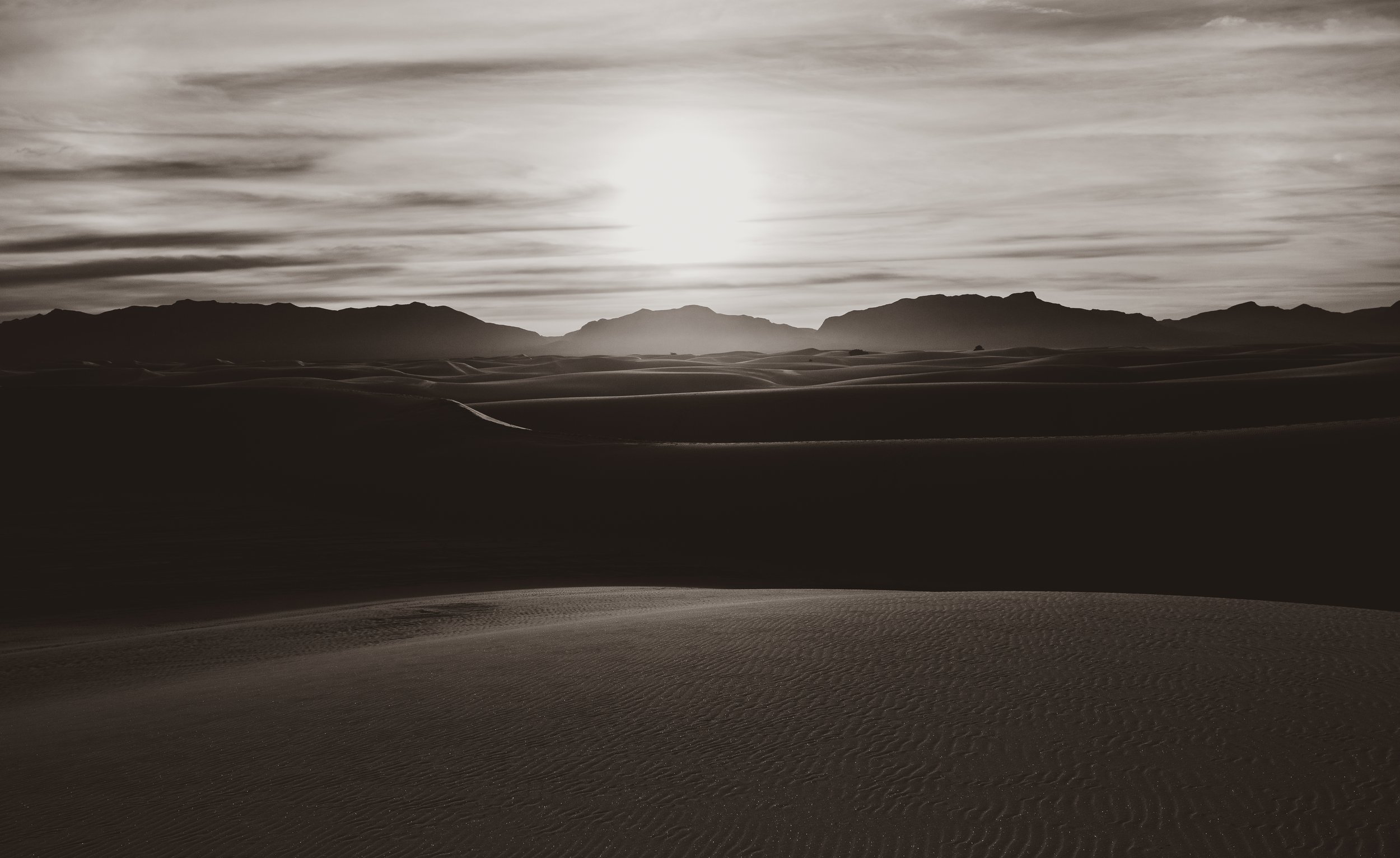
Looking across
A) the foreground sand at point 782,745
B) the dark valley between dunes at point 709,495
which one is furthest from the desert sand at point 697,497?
the foreground sand at point 782,745

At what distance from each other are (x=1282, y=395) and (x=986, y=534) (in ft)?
37.2

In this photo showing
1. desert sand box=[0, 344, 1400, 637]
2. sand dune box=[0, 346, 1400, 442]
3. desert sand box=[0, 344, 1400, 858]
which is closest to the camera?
desert sand box=[0, 344, 1400, 858]

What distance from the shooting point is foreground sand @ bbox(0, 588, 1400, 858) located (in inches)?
93.6

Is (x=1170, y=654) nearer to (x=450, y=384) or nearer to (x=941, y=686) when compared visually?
(x=941, y=686)

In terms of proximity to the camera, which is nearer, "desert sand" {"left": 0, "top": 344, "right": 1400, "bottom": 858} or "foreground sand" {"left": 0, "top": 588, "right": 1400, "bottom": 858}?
"foreground sand" {"left": 0, "top": 588, "right": 1400, "bottom": 858}

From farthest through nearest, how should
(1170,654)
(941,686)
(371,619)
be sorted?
(371,619) < (1170,654) < (941,686)

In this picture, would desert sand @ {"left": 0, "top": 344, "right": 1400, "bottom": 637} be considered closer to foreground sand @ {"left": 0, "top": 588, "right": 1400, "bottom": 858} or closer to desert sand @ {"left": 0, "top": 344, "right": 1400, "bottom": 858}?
desert sand @ {"left": 0, "top": 344, "right": 1400, "bottom": 858}

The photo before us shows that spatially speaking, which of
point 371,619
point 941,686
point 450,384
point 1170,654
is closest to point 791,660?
point 941,686

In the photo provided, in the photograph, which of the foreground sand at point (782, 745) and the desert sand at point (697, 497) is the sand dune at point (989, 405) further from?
the foreground sand at point (782, 745)

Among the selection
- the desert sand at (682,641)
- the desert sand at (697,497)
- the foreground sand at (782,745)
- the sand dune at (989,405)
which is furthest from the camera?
the sand dune at (989,405)

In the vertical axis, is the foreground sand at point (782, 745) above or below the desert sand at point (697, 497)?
above

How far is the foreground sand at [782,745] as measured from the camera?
2.38 m

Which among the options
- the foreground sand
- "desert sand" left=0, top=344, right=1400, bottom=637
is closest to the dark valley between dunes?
"desert sand" left=0, top=344, right=1400, bottom=637

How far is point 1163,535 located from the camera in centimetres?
993
